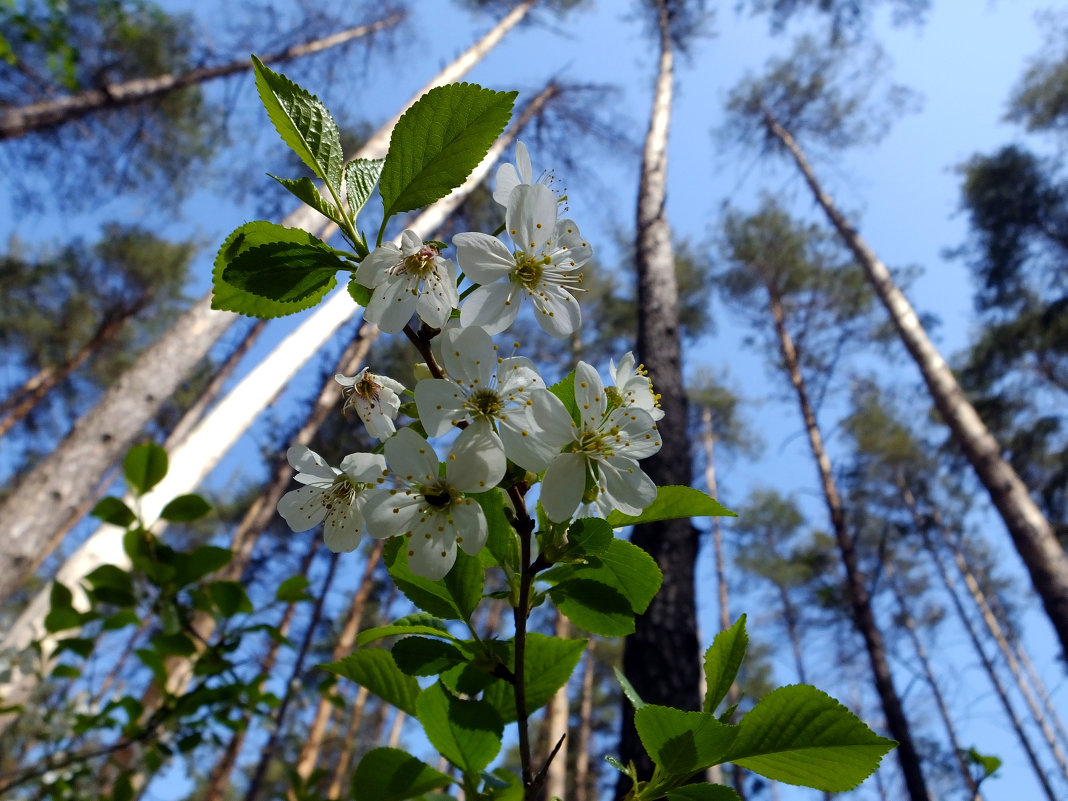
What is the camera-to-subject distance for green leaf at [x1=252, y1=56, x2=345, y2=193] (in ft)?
1.84

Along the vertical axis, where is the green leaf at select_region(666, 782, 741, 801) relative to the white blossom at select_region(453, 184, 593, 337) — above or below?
below

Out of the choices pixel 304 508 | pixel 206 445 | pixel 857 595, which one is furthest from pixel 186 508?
pixel 857 595

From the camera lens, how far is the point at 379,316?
1.86ft

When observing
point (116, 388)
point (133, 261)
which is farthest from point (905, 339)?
point (133, 261)

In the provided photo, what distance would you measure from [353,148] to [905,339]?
29.9ft

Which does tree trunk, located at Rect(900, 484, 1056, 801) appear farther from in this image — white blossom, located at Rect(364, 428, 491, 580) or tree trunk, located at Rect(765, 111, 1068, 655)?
white blossom, located at Rect(364, 428, 491, 580)

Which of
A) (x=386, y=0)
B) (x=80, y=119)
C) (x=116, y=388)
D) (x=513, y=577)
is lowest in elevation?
(x=513, y=577)

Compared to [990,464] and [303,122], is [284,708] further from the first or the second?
[990,464]

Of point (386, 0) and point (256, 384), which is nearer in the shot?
point (256, 384)

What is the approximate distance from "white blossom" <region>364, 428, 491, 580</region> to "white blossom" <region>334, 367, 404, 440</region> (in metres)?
0.07

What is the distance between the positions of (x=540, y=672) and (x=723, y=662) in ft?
0.56

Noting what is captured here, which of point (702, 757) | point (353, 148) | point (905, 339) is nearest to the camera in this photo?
point (702, 757)

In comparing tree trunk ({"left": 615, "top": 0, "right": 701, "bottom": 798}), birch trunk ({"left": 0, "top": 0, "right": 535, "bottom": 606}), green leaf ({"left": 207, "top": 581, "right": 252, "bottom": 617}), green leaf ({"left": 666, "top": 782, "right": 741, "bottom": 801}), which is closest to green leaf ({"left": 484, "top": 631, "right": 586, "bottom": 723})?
green leaf ({"left": 666, "top": 782, "right": 741, "bottom": 801})

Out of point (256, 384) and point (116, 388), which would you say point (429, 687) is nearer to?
point (116, 388)
